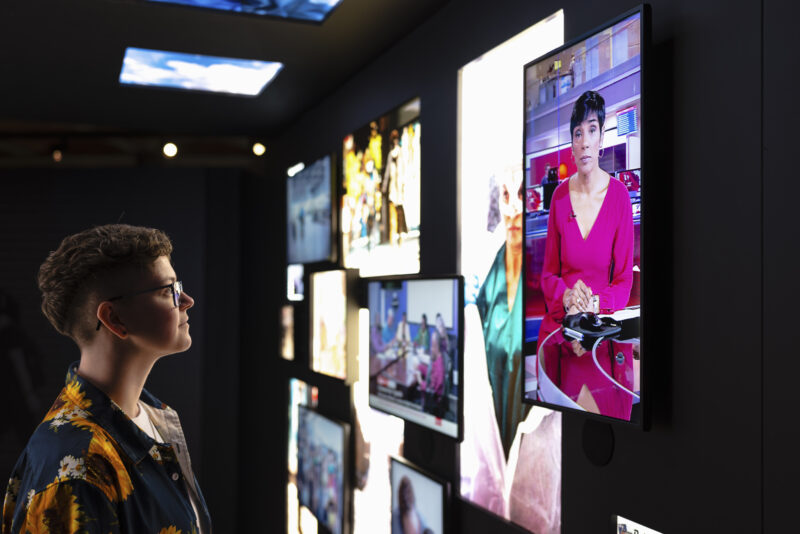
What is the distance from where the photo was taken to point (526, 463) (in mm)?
2691

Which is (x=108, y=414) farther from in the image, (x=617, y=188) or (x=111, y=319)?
(x=617, y=188)

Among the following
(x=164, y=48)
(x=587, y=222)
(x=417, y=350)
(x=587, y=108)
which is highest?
(x=164, y=48)

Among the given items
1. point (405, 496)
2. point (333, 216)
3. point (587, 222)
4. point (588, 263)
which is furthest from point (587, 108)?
point (333, 216)

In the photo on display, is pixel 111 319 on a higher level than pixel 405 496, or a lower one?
higher

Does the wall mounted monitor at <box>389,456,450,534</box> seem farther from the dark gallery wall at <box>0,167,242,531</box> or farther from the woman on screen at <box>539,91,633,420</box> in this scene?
the dark gallery wall at <box>0,167,242,531</box>

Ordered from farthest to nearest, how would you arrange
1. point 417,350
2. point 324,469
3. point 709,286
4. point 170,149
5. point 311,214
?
1. point 170,149
2. point 311,214
3. point 324,469
4. point 417,350
5. point 709,286

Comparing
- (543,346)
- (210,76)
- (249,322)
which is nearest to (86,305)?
(543,346)

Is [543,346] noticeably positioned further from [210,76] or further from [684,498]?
[210,76]

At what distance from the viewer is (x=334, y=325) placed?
4.48 meters

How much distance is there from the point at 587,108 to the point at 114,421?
4.73 ft

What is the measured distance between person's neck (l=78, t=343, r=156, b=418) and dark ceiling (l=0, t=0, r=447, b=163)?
2169 millimetres

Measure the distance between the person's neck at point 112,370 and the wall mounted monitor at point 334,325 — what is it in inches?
94.5

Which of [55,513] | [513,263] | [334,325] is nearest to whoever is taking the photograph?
[55,513]

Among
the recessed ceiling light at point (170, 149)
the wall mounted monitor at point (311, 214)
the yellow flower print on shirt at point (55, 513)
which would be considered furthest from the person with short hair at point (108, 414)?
the recessed ceiling light at point (170, 149)
